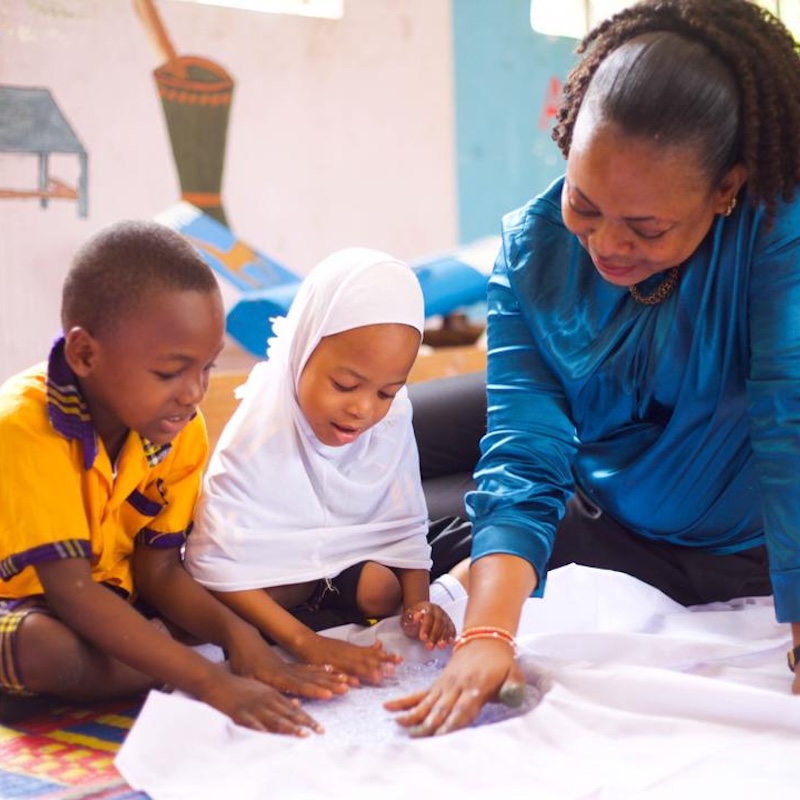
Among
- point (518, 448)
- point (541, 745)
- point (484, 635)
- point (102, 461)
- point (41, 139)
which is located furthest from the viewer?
point (41, 139)

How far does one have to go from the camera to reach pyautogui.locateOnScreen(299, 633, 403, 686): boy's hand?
54.4 inches

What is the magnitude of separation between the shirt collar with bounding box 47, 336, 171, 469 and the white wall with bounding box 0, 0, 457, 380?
2.03 metres

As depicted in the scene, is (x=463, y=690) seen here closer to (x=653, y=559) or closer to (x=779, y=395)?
(x=779, y=395)

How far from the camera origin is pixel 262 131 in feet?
12.3

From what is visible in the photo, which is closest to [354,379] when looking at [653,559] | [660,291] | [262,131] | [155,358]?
[155,358]

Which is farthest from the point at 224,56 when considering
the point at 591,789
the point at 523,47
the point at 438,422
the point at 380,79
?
the point at 591,789

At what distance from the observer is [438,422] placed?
218cm

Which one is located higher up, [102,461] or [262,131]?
[262,131]

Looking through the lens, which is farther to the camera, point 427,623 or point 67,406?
point 427,623

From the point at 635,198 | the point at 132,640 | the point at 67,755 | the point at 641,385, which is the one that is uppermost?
the point at 635,198

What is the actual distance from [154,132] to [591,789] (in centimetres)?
288

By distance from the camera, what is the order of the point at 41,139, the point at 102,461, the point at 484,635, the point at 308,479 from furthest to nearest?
1. the point at 41,139
2. the point at 308,479
3. the point at 102,461
4. the point at 484,635

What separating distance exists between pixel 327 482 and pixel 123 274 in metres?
0.45

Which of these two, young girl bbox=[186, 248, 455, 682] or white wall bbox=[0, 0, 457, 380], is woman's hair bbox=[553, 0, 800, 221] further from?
white wall bbox=[0, 0, 457, 380]
